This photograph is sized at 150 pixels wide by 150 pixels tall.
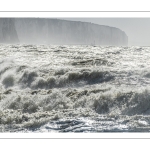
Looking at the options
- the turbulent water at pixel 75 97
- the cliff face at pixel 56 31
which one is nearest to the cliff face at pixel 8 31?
the cliff face at pixel 56 31

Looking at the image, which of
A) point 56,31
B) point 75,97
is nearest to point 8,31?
point 56,31

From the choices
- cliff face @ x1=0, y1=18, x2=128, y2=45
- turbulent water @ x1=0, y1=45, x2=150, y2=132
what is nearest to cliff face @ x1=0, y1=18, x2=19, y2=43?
cliff face @ x1=0, y1=18, x2=128, y2=45

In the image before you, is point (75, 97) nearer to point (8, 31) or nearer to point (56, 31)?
point (8, 31)

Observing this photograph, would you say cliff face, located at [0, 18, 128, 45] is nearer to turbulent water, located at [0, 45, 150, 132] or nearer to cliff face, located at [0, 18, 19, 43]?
cliff face, located at [0, 18, 19, 43]

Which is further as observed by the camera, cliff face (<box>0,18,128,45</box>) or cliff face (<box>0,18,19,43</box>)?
cliff face (<box>0,18,128,45</box>)

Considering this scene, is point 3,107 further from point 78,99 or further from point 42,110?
point 78,99

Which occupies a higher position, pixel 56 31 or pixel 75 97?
pixel 56 31

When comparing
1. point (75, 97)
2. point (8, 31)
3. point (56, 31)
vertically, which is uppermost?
point (56, 31)

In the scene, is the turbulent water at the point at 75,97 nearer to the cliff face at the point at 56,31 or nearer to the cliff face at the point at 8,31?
the cliff face at the point at 8,31
